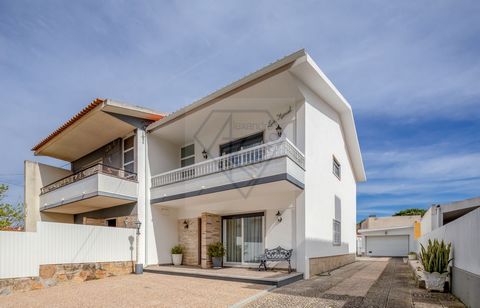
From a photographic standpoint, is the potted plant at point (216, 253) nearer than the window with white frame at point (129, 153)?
Yes

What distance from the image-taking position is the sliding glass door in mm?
11972

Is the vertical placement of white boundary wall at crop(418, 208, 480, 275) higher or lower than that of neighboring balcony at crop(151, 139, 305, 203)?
lower

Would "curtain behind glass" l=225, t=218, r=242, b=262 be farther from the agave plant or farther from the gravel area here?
the agave plant

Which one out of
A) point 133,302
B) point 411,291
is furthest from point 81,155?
point 411,291

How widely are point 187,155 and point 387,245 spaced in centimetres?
2256

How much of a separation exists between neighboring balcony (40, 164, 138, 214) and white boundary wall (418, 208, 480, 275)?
11.6m

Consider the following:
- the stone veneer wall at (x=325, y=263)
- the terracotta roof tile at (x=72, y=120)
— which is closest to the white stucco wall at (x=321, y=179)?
the stone veneer wall at (x=325, y=263)

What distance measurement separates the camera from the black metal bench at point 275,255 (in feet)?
34.7

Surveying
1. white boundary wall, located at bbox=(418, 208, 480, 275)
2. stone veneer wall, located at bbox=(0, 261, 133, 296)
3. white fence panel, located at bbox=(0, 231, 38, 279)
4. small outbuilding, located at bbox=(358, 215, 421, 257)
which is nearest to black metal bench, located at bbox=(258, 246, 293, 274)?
white boundary wall, located at bbox=(418, 208, 480, 275)

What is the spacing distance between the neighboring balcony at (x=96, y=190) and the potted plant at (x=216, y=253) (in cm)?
417

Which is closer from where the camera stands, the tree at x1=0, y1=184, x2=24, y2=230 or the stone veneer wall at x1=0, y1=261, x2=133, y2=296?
the stone veneer wall at x1=0, y1=261, x2=133, y2=296

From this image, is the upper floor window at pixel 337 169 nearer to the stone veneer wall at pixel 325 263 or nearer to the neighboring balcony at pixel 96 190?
the stone veneer wall at pixel 325 263

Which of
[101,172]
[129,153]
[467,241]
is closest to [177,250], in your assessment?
[101,172]

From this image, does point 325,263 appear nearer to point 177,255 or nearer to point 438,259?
point 438,259
